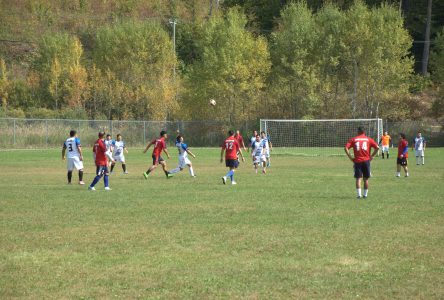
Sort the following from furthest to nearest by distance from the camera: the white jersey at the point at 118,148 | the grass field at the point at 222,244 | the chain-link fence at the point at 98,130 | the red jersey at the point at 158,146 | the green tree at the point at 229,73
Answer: the green tree at the point at 229,73
the chain-link fence at the point at 98,130
the white jersey at the point at 118,148
the red jersey at the point at 158,146
the grass field at the point at 222,244

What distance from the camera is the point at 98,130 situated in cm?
6197

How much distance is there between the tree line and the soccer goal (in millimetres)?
8843

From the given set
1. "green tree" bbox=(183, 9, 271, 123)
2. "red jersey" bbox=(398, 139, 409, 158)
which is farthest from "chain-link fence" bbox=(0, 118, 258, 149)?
"red jersey" bbox=(398, 139, 409, 158)

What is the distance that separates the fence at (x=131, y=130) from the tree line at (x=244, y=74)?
73.7 inches

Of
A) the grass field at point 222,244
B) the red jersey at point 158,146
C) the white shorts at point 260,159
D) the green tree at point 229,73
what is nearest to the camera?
the grass field at point 222,244

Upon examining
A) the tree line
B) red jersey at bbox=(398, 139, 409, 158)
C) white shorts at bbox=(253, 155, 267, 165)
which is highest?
the tree line

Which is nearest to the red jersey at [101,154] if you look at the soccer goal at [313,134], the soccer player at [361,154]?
the soccer player at [361,154]

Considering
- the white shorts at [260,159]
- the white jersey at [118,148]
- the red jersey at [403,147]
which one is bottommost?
the white shorts at [260,159]

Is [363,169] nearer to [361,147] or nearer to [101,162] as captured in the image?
[361,147]

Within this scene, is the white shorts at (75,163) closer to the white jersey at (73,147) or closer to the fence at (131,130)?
the white jersey at (73,147)

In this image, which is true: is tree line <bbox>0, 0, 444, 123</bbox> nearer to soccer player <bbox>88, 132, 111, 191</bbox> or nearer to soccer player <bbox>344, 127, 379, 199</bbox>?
soccer player <bbox>88, 132, 111, 191</bbox>

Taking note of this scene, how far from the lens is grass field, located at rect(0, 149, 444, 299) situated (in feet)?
27.0

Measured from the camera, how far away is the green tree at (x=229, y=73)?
218 feet

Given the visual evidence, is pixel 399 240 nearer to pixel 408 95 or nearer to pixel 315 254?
pixel 315 254
